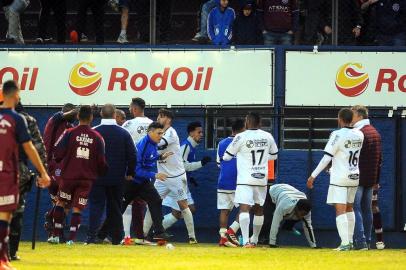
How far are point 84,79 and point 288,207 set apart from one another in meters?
4.96

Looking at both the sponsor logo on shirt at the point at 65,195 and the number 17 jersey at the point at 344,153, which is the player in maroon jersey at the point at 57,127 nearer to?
the sponsor logo on shirt at the point at 65,195

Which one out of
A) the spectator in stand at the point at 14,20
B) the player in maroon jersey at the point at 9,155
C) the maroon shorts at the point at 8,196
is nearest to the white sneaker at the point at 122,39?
the spectator in stand at the point at 14,20

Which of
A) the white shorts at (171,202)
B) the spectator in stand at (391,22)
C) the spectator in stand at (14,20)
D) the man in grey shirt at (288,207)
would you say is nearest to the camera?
the man in grey shirt at (288,207)

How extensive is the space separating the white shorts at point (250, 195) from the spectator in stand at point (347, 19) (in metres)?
5.00

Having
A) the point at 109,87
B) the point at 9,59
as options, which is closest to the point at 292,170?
the point at 109,87

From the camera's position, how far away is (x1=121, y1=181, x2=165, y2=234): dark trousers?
65.5ft

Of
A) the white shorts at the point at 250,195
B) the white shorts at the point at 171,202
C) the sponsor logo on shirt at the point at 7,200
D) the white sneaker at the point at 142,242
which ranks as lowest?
the white sneaker at the point at 142,242

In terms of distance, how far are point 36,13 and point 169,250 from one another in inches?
369

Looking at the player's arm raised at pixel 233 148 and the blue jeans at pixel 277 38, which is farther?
the blue jeans at pixel 277 38

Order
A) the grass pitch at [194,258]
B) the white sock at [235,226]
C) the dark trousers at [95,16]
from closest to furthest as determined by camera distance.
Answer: the grass pitch at [194,258] < the white sock at [235,226] < the dark trousers at [95,16]

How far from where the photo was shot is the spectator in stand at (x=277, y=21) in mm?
23453

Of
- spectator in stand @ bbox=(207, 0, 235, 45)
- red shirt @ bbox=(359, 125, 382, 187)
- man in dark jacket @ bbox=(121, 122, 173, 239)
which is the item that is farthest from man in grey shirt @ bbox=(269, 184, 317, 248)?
spectator in stand @ bbox=(207, 0, 235, 45)

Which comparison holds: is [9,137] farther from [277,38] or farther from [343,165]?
[277,38]

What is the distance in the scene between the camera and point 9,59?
77.2 ft
